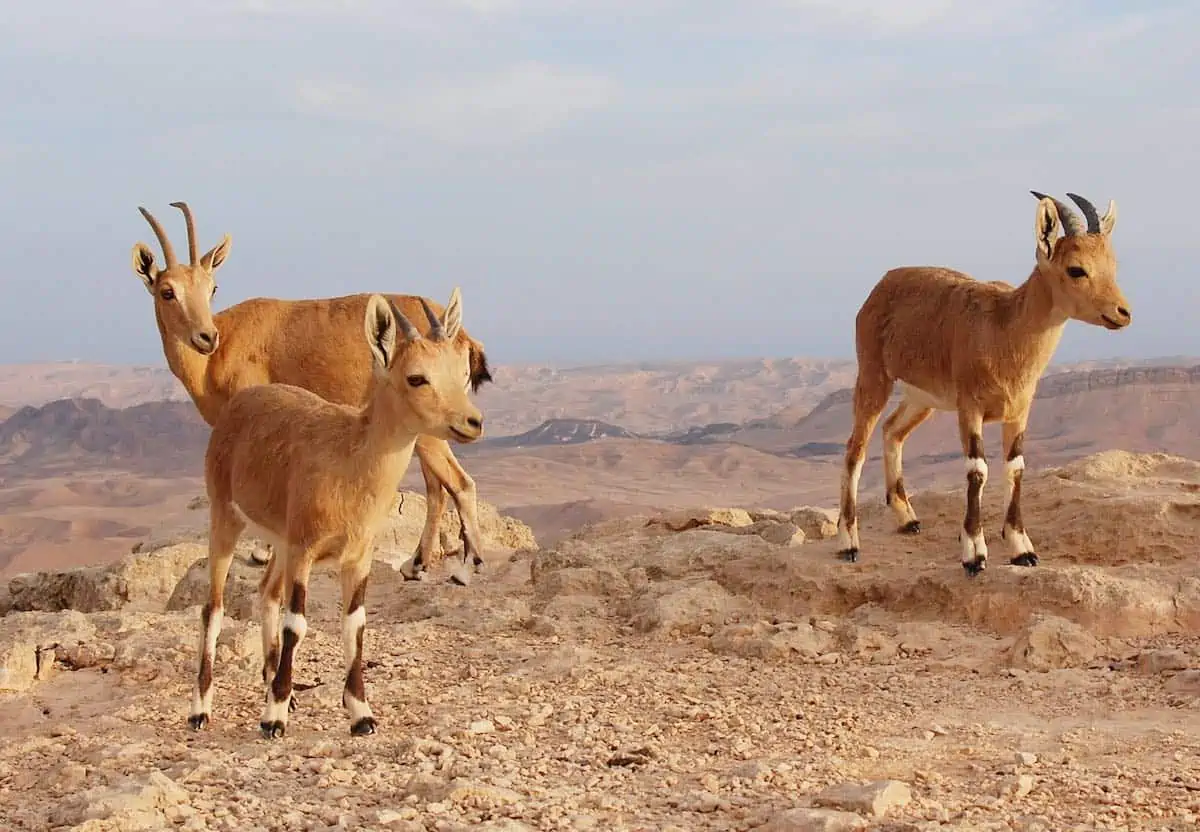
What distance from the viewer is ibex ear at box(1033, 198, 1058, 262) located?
916 cm

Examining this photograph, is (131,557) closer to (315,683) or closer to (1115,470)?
(315,683)

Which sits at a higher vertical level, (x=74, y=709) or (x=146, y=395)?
(x=74, y=709)

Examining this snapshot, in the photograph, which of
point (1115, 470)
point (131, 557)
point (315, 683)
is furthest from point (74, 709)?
point (1115, 470)

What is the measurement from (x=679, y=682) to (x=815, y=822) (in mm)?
2844

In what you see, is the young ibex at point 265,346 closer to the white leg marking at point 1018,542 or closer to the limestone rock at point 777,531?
the limestone rock at point 777,531

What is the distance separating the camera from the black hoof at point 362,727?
22.4 ft

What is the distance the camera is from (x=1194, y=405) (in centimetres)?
4638

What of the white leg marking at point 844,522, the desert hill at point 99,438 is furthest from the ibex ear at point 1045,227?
the desert hill at point 99,438

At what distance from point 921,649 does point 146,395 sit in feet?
323

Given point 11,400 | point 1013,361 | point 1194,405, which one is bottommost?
point 11,400

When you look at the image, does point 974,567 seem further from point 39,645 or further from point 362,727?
point 39,645

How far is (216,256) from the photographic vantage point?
11.5 meters

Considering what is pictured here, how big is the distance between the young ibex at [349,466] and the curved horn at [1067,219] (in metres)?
4.76

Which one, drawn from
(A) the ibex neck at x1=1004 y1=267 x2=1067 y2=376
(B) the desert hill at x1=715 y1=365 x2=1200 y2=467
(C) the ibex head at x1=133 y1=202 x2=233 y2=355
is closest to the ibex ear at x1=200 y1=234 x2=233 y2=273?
(C) the ibex head at x1=133 y1=202 x2=233 y2=355
